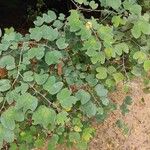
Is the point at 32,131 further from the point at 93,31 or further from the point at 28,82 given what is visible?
the point at 93,31

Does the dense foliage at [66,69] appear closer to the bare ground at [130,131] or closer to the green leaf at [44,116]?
the green leaf at [44,116]

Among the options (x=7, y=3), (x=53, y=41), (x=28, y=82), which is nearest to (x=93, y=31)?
(x=53, y=41)

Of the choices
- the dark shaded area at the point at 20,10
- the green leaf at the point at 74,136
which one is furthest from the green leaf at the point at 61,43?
the dark shaded area at the point at 20,10

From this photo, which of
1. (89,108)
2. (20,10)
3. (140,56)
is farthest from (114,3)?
(20,10)

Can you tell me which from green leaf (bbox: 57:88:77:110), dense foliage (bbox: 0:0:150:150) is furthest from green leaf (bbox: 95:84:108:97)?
green leaf (bbox: 57:88:77:110)

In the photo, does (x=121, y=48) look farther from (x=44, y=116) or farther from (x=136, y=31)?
(x=44, y=116)

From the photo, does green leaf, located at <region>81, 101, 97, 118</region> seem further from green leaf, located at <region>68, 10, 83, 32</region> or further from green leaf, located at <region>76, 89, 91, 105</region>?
Result: green leaf, located at <region>68, 10, 83, 32</region>
